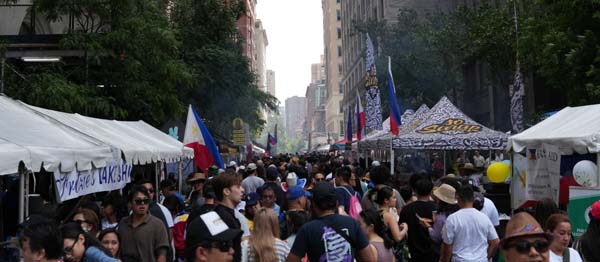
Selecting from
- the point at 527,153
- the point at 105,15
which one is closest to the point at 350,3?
the point at 105,15

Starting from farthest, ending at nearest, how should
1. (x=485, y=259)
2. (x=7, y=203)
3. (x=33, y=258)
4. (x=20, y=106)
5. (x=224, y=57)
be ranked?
(x=224, y=57)
(x=20, y=106)
(x=7, y=203)
(x=485, y=259)
(x=33, y=258)

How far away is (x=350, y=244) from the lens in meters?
5.39

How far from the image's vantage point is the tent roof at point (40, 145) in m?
6.56

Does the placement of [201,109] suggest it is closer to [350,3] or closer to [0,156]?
[0,156]

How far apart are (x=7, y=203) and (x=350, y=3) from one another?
73186 millimetres

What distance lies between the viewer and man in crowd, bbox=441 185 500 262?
6559mm

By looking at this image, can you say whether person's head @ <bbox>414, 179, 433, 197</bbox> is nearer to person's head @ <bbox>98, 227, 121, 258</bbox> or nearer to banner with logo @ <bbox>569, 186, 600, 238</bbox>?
banner with logo @ <bbox>569, 186, 600, 238</bbox>

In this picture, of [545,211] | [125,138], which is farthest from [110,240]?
[125,138]

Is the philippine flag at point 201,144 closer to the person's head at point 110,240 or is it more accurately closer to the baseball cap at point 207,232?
the person's head at point 110,240

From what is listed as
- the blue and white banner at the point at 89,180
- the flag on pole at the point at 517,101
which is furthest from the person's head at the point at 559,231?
the flag on pole at the point at 517,101

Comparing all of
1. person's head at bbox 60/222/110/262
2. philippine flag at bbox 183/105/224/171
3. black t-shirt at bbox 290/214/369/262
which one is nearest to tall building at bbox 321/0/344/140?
philippine flag at bbox 183/105/224/171

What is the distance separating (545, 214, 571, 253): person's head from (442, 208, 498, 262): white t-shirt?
113 cm

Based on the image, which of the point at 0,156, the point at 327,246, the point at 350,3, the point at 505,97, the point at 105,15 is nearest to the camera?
the point at 327,246

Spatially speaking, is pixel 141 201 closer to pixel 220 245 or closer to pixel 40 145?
pixel 40 145
